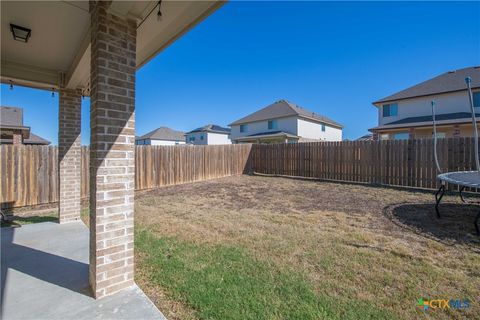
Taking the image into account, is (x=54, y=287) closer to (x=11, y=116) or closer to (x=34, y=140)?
(x=11, y=116)

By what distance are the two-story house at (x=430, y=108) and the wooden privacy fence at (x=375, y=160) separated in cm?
729

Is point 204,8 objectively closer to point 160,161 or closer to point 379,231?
point 379,231

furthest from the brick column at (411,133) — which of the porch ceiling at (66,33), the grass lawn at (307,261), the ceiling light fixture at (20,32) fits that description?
the ceiling light fixture at (20,32)

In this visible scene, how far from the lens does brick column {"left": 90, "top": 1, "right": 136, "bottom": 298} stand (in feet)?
6.97

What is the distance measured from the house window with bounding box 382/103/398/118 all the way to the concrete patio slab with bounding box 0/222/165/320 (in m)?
20.2

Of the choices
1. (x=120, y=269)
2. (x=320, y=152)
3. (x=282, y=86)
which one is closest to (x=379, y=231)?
(x=120, y=269)

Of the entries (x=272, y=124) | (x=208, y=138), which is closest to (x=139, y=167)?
(x=272, y=124)

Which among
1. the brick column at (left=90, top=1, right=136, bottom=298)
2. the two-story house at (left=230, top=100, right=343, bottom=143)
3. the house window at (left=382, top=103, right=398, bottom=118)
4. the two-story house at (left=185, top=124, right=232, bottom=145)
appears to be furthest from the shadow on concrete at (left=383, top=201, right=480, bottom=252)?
the two-story house at (left=185, top=124, right=232, bottom=145)

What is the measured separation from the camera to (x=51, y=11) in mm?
2432

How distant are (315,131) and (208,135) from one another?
712 inches

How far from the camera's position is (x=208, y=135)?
37.4m

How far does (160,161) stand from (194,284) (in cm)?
810

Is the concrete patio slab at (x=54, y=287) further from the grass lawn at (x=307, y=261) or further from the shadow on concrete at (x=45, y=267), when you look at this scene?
the grass lawn at (x=307, y=261)

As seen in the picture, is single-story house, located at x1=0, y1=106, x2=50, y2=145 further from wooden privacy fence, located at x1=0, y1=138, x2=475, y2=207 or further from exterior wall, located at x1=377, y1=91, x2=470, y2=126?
exterior wall, located at x1=377, y1=91, x2=470, y2=126
